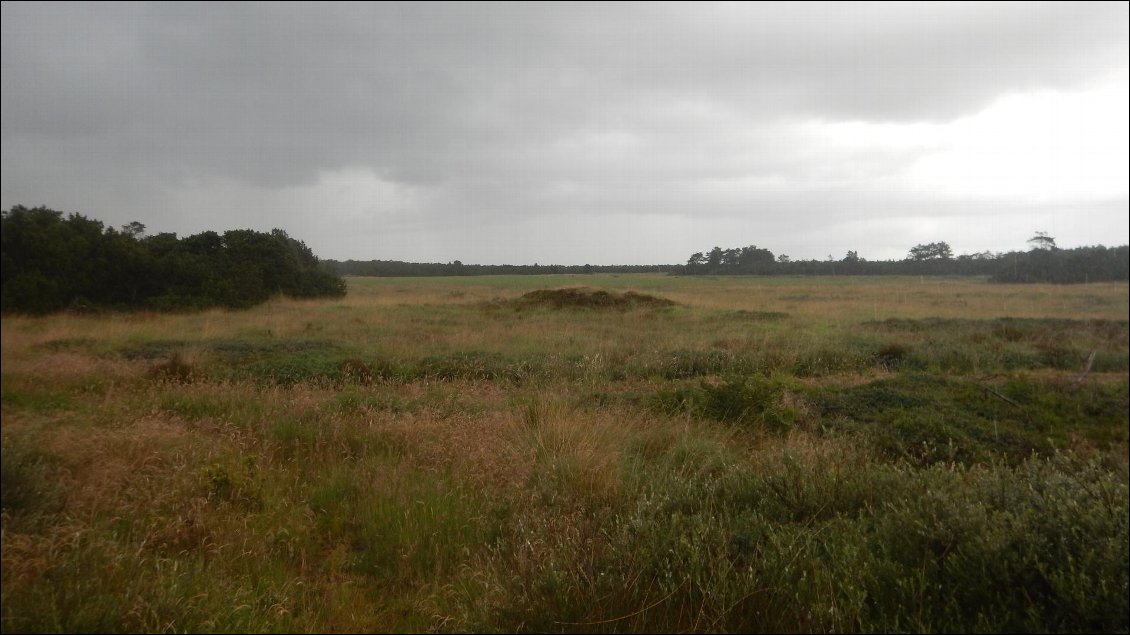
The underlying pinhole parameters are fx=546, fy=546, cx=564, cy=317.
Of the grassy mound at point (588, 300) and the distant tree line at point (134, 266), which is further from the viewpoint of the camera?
the grassy mound at point (588, 300)

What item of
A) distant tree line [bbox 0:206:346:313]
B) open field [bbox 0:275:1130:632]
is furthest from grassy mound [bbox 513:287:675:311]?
distant tree line [bbox 0:206:346:313]

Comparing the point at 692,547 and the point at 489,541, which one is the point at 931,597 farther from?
the point at 489,541

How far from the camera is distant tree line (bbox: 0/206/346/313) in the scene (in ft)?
7.25

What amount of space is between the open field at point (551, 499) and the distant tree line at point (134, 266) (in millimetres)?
174

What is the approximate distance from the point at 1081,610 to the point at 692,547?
5.31ft

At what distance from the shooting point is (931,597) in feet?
8.32

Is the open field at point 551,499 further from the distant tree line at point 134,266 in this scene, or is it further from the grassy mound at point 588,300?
the grassy mound at point 588,300

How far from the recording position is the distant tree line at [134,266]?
221cm

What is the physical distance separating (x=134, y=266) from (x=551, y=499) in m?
3.28

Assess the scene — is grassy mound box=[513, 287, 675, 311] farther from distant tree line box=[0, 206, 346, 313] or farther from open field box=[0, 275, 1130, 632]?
distant tree line box=[0, 206, 346, 313]

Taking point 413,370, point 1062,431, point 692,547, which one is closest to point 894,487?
point 692,547

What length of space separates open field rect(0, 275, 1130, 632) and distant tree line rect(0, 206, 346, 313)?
17 cm

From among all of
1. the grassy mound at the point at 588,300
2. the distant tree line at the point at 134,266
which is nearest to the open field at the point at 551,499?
the distant tree line at the point at 134,266

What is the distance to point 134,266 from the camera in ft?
11.8
